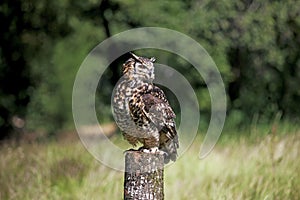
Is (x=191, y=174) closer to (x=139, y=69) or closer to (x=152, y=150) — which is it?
(x=152, y=150)

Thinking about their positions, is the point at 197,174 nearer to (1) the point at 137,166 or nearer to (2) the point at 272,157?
(2) the point at 272,157

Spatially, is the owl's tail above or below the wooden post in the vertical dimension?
above

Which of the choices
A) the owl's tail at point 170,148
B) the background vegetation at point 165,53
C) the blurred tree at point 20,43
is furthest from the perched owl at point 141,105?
the blurred tree at point 20,43

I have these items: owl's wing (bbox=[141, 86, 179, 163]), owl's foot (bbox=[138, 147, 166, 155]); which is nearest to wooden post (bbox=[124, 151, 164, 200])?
owl's foot (bbox=[138, 147, 166, 155])

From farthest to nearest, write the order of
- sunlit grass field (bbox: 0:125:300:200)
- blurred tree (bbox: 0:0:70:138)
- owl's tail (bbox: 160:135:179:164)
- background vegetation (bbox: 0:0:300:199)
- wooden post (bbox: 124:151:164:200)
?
blurred tree (bbox: 0:0:70:138) → background vegetation (bbox: 0:0:300:199) → sunlit grass field (bbox: 0:125:300:200) → owl's tail (bbox: 160:135:179:164) → wooden post (bbox: 124:151:164:200)

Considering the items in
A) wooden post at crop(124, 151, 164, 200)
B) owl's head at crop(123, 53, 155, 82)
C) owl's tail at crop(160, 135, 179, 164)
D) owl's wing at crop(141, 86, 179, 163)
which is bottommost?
wooden post at crop(124, 151, 164, 200)

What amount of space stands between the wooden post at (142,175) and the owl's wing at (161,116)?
0.63 feet

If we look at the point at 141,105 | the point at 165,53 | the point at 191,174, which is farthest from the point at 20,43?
the point at 141,105

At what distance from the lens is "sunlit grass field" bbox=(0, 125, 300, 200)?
18.1 feet

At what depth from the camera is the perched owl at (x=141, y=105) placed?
12.4 feet

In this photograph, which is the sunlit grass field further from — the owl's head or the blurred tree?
the blurred tree

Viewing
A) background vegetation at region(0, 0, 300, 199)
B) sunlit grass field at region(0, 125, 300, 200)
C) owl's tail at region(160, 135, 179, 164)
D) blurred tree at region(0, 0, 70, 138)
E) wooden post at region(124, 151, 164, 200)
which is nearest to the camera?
wooden post at region(124, 151, 164, 200)

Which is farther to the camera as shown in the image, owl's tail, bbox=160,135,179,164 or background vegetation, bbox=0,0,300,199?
background vegetation, bbox=0,0,300,199

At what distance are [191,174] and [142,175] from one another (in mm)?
2780
